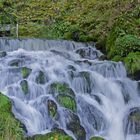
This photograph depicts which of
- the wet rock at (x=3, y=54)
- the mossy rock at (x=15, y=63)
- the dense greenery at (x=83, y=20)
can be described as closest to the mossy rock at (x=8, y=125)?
the mossy rock at (x=15, y=63)

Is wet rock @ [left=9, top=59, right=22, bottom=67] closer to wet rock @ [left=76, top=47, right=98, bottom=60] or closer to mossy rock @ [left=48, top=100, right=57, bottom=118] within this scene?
mossy rock @ [left=48, top=100, right=57, bottom=118]

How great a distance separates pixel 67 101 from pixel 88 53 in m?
4.23

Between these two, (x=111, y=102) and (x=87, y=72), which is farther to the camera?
(x=87, y=72)

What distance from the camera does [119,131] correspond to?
8.54m

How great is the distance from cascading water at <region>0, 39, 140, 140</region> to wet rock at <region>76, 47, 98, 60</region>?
1.06 feet

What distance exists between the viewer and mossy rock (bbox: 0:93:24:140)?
263 inches

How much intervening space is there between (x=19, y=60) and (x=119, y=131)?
3.73m

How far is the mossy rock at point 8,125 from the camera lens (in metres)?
6.68

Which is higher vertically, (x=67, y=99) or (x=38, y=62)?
(x=38, y=62)

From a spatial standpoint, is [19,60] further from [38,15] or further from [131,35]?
[38,15]

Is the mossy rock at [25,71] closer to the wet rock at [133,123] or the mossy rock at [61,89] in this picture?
the mossy rock at [61,89]

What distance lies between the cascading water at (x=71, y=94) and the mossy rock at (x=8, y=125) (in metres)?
0.39

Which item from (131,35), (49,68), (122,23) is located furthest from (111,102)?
(122,23)

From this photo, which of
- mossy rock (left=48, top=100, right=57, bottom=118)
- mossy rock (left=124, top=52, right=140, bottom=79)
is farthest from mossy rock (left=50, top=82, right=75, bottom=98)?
mossy rock (left=124, top=52, right=140, bottom=79)
